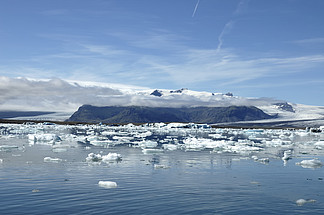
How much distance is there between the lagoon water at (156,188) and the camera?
10469 mm

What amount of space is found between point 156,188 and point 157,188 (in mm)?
41

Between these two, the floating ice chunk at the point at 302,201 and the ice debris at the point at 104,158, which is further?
the ice debris at the point at 104,158

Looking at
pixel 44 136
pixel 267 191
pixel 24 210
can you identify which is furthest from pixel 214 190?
pixel 44 136

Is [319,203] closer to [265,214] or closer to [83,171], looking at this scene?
[265,214]

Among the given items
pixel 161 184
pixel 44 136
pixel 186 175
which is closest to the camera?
pixel 161 184

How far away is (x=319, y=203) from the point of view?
11.3 metres

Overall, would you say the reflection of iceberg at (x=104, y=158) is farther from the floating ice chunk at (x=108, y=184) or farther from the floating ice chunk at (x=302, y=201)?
the floating ice chunk at (x=302, y=201)

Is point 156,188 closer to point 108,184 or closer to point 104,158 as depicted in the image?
point 108,184

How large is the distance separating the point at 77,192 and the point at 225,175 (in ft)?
25.3

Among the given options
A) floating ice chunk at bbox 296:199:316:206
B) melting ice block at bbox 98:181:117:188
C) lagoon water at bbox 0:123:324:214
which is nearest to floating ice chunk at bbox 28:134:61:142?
lagoon water at bbox 0:123:324:214

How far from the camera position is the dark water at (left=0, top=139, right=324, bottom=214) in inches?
412

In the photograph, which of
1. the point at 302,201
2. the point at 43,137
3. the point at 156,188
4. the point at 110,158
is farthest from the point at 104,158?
the point at 43,137

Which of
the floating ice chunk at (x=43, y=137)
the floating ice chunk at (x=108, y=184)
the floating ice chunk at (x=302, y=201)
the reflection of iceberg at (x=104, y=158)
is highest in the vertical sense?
the floating ice chunk at (x=43, y=137)

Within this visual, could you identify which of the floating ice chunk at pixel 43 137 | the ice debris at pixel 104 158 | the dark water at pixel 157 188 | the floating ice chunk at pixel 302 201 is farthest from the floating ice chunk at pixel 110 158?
the floating ice chunk at pixel 43 137
